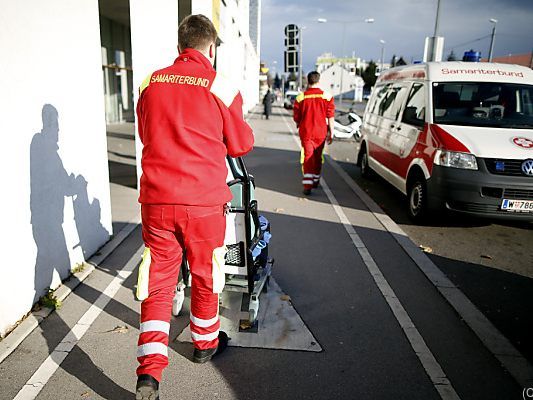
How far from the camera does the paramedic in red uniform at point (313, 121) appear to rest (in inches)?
307

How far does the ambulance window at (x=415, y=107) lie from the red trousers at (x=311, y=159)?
150 cm

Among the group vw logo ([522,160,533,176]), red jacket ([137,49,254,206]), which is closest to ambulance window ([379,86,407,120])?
vw logo ([522,160,533,176])

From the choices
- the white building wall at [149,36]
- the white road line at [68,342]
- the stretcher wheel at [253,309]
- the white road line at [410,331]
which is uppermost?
the white building wall at [149,36]

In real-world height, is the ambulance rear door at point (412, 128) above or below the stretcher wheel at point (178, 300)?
above

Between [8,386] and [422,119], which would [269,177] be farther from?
[8,386]

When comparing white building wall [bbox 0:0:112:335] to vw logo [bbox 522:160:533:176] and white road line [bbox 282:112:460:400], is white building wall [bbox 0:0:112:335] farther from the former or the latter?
vw logo [bbox 522:160:533:176]

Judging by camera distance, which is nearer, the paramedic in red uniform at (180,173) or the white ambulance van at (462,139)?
the paramedic in red uniform at (180,173)

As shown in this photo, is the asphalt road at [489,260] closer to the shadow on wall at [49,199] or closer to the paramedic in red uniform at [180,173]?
the paramedic in red uniform at [180,173]

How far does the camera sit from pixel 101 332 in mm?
3479

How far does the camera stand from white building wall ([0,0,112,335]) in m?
3.29

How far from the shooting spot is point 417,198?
6.66m

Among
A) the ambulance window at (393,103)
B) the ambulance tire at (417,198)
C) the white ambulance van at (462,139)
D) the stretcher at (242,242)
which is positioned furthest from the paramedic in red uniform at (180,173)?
the ambulance window at (393,103)

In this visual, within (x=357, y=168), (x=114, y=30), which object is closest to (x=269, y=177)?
(x=357, y=168)

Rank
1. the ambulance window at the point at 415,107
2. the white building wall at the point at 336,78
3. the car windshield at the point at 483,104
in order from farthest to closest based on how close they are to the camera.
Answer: the white building wall at the point at 336,78, the ambulance window at the point at 415,107, the car windshield at the point at 483,104
